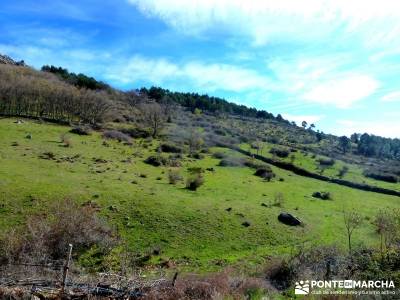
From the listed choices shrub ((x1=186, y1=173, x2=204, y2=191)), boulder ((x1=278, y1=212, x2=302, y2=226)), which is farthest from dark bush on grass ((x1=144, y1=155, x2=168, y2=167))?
boulder ((x1=278, y1=212, x2=302, y2=226))

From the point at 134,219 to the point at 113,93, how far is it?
13829cm

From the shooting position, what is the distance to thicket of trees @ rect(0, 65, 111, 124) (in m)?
91.2

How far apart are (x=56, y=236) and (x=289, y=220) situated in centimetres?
2329

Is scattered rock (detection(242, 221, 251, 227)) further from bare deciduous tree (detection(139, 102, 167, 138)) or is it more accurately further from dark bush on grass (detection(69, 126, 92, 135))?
bare deciduous tree (detection(139, 102, 167, 138))

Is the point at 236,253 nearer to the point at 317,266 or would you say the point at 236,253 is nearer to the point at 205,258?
the point at 205,258

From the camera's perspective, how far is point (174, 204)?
128 ft

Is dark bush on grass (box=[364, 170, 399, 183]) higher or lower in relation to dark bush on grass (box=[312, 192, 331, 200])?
higher

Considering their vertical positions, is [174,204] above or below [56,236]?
above

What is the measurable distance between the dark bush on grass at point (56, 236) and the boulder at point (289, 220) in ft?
59.7

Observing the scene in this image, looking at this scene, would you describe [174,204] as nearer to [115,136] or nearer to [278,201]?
[278,201]

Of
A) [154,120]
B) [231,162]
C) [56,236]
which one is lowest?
[56,236]

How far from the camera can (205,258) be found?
29.2 meters

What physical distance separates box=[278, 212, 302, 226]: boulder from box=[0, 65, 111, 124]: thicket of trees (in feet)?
225

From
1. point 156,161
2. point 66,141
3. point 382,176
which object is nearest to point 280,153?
point 382,176
